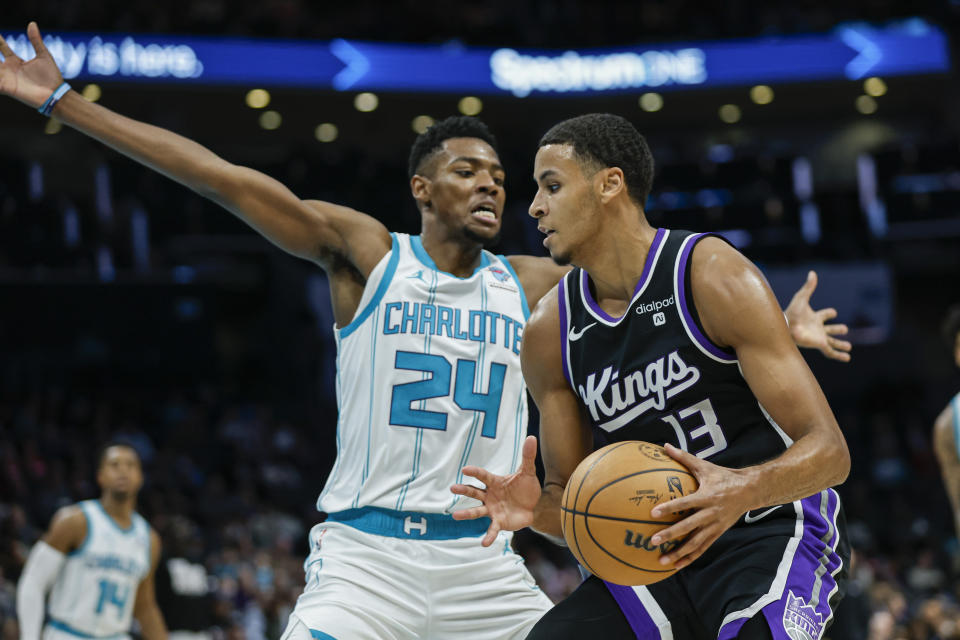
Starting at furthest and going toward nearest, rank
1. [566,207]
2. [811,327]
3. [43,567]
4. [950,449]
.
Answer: [43,567], [950,449], [811,327], [566,207]

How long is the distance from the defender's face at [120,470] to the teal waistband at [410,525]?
3.91 metres

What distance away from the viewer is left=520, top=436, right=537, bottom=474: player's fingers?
326 centimetres

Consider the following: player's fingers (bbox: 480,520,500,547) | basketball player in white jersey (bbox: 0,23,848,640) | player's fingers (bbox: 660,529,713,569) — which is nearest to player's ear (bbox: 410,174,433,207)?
basketball player in white jersey (bbox: 0,23,848,640)

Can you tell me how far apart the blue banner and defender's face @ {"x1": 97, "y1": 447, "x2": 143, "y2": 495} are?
35.4 ft

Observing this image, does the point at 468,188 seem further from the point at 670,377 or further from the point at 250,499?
the point at 250,499

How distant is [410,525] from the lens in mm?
3877

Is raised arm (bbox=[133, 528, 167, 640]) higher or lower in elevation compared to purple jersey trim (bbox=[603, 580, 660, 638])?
higher

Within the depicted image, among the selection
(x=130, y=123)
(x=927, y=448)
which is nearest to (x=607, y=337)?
(x=130, y=123)

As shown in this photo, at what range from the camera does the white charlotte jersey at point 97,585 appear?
7.18 m

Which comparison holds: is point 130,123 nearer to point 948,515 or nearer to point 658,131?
point 948,515

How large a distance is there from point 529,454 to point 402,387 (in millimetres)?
851

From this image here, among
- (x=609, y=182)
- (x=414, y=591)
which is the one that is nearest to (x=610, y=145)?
(x=609, y=182)

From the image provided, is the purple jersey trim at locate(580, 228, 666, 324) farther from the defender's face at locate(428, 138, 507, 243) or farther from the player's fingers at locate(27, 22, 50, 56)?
the player's fingers at locate(27, 22, 50, 56)

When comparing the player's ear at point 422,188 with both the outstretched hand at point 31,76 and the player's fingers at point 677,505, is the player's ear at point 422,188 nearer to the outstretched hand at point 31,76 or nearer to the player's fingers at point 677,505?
the outstretched hand at point 31,76
